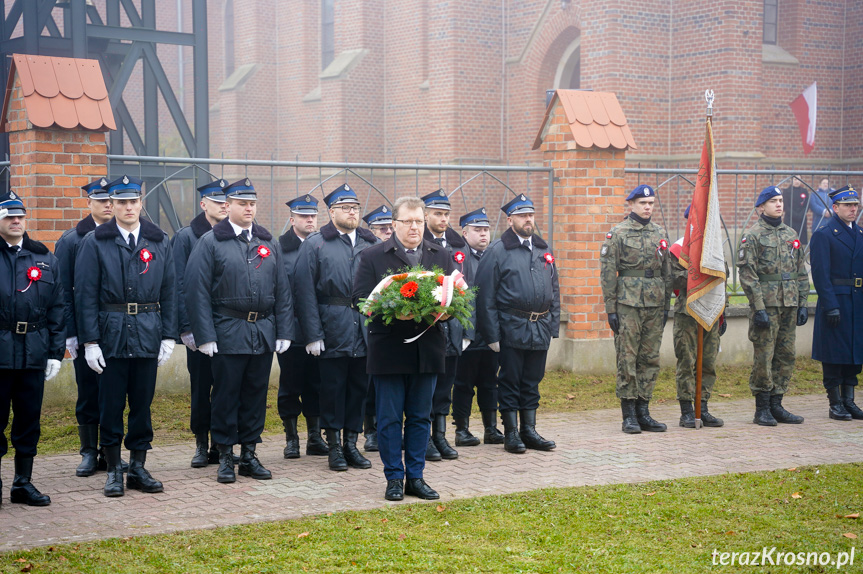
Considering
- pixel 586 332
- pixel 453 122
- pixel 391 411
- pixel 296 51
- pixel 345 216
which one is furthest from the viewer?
pixel 296 51

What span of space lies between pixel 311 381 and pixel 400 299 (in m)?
1.94

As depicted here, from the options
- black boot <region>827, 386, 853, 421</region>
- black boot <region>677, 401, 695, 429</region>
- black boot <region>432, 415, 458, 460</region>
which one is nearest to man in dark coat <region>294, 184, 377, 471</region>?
black boot <region>432, 415, 458, 460</region>

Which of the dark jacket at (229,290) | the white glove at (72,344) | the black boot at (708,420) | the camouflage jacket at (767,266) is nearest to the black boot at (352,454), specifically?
the dark jacket at (229,290)

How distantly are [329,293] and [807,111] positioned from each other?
15157 mm

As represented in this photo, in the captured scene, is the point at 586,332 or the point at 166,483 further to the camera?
the point at 586,332

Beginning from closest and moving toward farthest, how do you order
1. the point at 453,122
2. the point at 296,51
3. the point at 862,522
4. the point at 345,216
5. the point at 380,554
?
the point at 380,554 < the point at 862,522 < the point at 345,216 < the point at 453,122 < the point at 296,51

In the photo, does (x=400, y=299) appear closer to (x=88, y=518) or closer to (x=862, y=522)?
(x=88, y=518)

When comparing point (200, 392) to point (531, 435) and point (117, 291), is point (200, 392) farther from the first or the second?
point (531, 435)

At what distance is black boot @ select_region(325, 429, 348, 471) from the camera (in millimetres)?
6879

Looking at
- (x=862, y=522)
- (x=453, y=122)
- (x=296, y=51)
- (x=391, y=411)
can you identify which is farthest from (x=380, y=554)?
(x=296, y=51)

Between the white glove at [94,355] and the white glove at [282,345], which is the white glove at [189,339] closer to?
the white glove at [282,345]

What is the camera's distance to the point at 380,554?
486 centimetres

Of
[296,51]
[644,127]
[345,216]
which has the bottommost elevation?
[345,216]

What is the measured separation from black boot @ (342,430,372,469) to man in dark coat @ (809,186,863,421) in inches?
182
